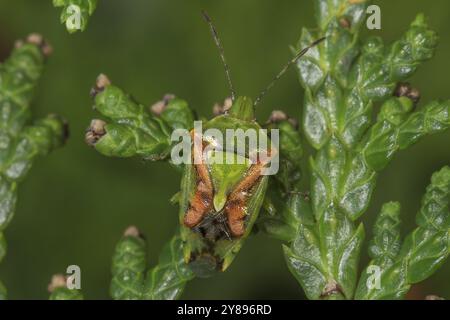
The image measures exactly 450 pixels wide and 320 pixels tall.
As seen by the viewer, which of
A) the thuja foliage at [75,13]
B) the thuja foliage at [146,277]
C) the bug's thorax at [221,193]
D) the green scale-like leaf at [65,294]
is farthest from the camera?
the thuja foliage at [146,277]

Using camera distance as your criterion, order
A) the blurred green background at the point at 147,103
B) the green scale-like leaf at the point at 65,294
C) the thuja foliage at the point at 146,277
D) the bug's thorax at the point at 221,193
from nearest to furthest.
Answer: the bug's thorax at the point at 221,193 < the green scale-like leaf at the point at 65,294 < the thuja foliage at the point at 146,277 < the blurred green background at the point at 147,103

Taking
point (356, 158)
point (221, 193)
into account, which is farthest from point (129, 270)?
point (356, 158)

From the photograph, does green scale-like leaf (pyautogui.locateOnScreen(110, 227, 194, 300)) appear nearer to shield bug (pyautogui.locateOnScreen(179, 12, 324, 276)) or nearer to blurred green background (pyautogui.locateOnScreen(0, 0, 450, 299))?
shield bug (pyautogui.locateOnScreen(179, 12, 324, 276))

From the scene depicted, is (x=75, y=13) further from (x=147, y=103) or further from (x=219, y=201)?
(x=147, y=103)

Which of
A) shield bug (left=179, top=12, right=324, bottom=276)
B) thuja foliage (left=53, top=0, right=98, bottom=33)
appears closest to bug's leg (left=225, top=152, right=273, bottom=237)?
shield bug (left=179, top=12, right=324, bottom=276)

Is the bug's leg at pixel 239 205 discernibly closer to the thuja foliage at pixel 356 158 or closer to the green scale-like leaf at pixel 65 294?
the thuja foliage at pixel 356 158

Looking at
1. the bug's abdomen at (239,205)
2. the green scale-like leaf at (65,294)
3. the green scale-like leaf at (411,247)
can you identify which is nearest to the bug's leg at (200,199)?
the bug's abdomen at (239,205)

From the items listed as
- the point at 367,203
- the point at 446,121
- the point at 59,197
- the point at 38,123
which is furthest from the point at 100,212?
the point at 446,121
